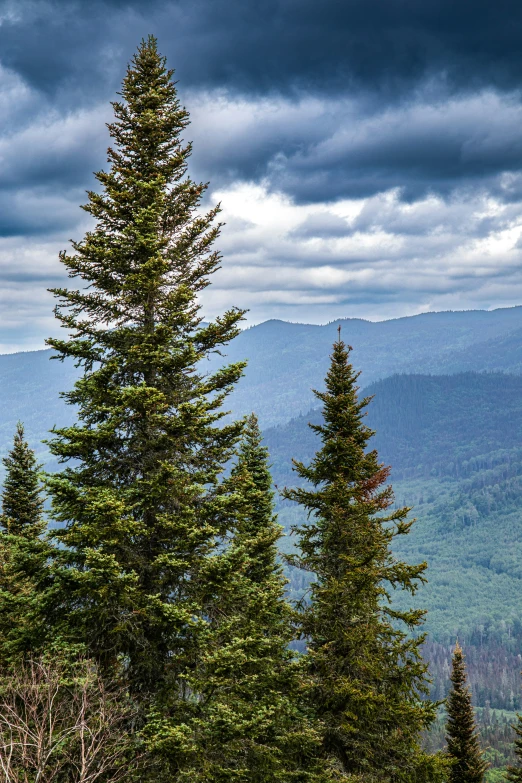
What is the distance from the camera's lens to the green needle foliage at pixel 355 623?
16266mm

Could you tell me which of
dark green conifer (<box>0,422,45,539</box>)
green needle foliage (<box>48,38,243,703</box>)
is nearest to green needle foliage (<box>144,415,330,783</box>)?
green needle foliage (<box>48,38,243,703</box>)

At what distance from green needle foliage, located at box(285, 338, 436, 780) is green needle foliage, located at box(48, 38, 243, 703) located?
17.6 feet

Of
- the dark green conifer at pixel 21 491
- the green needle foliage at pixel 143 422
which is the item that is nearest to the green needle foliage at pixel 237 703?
the green needle foliage at pixel 143 422

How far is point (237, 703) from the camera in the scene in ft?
41.2

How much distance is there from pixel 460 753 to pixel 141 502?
2905cm

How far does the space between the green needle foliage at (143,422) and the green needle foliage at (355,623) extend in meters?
5.37

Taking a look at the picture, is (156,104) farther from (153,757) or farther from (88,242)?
(153,757)

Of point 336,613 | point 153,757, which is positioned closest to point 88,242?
point 153,757

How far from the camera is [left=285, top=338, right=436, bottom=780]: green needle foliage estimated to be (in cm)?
1627

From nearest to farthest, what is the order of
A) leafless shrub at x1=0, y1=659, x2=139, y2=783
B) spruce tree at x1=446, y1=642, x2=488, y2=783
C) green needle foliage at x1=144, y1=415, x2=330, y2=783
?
leafless shrub at x1=0, y1=659, x2=139, y2=783 → green needle foliage at x1=144, y1=415, x2=330, y2=783 → spruce tree at x1=446, y1=642, x2=488, y2=783

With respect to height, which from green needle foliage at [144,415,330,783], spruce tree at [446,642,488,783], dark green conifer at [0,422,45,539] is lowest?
spruce tree at [446,642,488,783]

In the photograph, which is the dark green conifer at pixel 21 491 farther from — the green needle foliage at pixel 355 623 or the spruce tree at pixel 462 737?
the spruce tree at pixel 462 737

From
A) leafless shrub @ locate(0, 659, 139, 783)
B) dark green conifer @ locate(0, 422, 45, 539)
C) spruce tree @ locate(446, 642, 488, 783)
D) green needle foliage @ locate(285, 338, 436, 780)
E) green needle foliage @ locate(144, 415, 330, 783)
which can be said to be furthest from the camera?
dark green conifer @ locate(0, 422, 45, 539)

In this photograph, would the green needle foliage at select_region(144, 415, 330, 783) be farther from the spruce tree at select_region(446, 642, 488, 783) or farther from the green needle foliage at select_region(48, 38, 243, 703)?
the spruce tree at select_region(446, 642, 488, 783)
